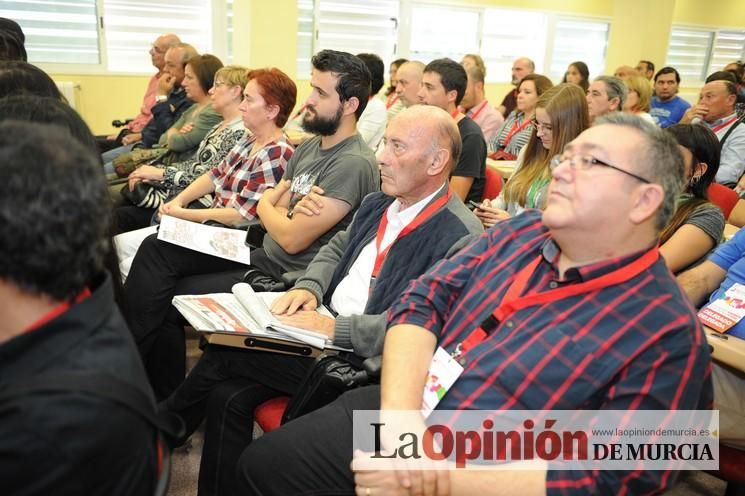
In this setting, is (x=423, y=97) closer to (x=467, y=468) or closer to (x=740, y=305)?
(x=740, y=305)

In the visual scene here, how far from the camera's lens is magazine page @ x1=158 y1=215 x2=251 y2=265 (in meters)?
2.40

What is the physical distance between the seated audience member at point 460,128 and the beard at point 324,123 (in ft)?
2.37

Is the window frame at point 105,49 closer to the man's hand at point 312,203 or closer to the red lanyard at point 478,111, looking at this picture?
the red lanyard at point 478,111

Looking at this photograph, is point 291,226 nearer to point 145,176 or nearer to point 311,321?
point 311,321

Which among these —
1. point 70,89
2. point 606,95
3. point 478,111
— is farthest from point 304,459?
point 70,89

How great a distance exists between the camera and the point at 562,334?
1244 mm

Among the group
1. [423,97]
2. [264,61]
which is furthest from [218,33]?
[423,97]

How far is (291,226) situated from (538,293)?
4.13 ft

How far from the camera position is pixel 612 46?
9.59 meters

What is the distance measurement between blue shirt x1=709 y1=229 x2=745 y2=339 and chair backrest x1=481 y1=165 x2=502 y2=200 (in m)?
1.36

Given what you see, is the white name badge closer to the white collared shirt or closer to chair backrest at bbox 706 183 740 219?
the white collared shirt

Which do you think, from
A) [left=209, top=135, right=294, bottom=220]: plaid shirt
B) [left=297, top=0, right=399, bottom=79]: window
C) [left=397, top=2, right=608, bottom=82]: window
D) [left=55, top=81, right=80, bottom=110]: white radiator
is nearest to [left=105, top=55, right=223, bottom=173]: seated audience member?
[left=209, top=135, right=294, bottom=220]: plaid shirt

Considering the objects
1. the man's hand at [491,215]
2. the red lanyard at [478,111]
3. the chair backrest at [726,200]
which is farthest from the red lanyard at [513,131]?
the man's hand at [491,215]

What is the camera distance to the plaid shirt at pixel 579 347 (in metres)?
1.14
